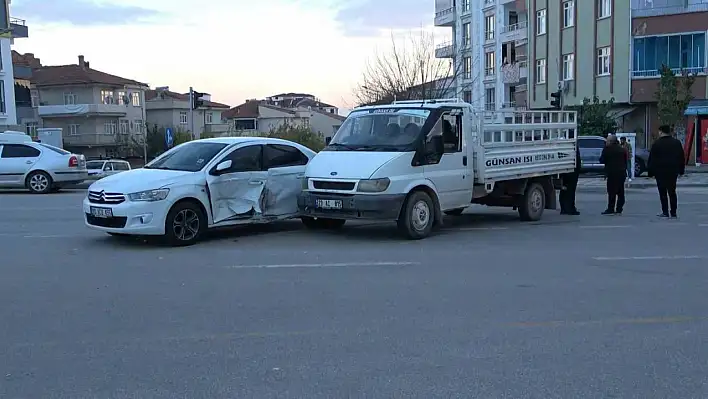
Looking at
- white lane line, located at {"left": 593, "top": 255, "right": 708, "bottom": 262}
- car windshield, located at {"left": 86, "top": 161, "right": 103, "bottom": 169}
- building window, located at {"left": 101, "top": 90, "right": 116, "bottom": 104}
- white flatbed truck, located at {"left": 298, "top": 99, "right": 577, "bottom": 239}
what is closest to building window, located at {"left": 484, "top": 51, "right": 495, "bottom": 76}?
car windshield, located at {"left": 86, "top": 161, "right": 103, "bottom": 169}

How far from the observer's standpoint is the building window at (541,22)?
47.8 metres

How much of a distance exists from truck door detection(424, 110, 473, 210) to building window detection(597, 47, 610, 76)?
1206 inches

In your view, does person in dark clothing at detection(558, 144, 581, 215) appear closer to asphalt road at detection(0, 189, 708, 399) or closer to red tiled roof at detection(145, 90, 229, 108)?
asphalt road at detection(0, 189, 708, 399)

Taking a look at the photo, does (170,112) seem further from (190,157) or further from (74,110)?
(190,157)

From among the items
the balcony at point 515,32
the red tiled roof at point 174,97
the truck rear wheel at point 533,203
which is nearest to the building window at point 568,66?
the balcony at point 515,32

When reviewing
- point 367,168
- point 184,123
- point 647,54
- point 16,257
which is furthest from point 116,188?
point 184,123

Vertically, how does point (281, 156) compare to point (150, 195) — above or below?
above

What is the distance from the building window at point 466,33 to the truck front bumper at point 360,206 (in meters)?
54.6

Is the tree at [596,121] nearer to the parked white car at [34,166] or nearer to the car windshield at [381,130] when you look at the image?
the parked white car at [34,166]

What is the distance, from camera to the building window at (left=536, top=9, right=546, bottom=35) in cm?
4778

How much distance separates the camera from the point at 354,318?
6914 mm

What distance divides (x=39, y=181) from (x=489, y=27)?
46.7m

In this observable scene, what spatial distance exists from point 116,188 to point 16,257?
1.60 meters

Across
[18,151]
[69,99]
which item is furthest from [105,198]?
[69,99]
